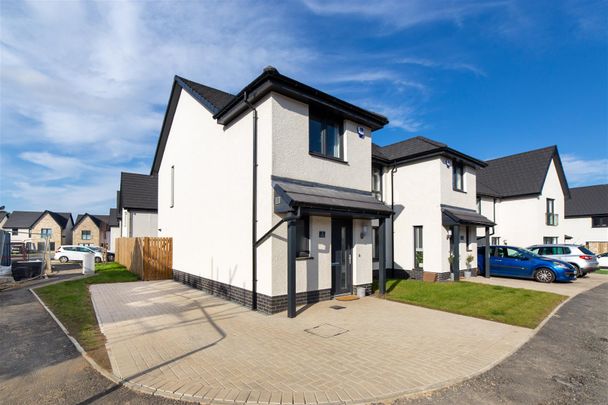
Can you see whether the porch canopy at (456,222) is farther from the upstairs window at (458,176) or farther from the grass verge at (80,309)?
the grass verge at (80,309)

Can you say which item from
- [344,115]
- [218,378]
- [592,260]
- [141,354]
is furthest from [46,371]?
[592,260]

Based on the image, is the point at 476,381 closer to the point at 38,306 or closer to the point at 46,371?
the point at 46,371

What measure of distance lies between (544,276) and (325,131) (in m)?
12.2

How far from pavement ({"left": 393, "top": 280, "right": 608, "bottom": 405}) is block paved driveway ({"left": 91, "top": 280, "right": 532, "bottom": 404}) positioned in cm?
23

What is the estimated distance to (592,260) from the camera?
1661 centimetres

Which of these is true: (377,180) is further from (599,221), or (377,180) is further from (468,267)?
(599,221)

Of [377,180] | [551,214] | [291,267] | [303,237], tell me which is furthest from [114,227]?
[551,214]

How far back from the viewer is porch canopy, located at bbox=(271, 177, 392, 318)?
7.89 metres

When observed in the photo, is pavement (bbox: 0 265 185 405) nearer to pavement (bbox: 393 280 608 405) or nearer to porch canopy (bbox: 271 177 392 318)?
pavement (bbox: 393 280 608 405)

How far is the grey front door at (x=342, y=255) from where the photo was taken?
10.0 meters

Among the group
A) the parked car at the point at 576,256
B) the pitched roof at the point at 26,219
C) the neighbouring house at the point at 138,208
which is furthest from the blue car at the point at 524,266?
the pitched roof at the point at 26,219

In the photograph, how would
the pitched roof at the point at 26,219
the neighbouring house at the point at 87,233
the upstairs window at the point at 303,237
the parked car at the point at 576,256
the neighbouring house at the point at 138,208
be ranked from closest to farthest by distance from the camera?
1. the upstairs window at the point at 303,237
2. the parked car at the point at 576,256
3. the neighbouring house at the point at 138,208
4. the neighbouring house at the point at 87,233
5. the pitched roof at the point at 26,219

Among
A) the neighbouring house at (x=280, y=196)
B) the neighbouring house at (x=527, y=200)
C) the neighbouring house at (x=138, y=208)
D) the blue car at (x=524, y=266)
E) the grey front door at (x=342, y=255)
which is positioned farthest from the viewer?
the neighbouring house at (x=138, y=208)

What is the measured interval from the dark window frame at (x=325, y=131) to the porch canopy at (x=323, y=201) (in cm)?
99
